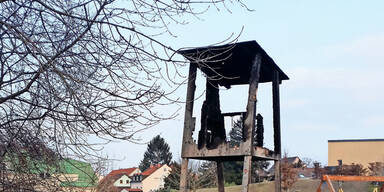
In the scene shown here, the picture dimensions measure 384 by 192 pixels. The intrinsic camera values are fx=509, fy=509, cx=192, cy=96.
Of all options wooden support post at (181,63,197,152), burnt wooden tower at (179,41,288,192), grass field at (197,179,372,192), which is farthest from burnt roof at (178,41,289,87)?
grass field at (197,179,372,192)

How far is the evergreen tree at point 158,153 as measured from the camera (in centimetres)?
7756

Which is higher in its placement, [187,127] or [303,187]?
[187,127]

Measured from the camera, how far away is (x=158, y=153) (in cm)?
8025

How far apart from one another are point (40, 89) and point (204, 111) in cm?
507

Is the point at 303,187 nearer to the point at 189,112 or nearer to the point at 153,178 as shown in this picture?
the point at 189,112

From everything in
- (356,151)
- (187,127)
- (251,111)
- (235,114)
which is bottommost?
(187,127)

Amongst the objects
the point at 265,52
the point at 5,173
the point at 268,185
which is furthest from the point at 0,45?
the point at 268,185

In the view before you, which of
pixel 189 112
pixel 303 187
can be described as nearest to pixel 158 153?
pixel 303 187

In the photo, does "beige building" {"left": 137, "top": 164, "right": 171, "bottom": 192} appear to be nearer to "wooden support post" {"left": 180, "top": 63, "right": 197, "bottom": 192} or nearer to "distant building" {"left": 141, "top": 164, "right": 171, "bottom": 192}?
"distant building" {"left": 141, "top": 164, "right": 171, "bottom": 192}

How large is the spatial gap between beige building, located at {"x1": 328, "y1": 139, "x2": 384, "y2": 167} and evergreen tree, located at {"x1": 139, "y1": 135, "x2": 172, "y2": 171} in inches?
1229

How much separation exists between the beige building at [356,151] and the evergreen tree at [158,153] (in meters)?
31.2

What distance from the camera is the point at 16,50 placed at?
5.54 meters

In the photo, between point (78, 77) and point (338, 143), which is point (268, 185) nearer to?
point (338, 143)

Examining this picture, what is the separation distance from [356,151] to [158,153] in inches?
1446
